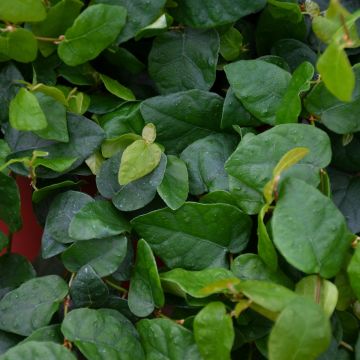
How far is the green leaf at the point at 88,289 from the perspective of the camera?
2.22 feet

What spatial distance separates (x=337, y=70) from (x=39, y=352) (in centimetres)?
41

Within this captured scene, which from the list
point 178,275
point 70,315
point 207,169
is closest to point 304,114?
point 207,169

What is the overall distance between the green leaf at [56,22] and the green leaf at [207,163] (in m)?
0.21

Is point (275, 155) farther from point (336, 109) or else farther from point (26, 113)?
point (26, 113)

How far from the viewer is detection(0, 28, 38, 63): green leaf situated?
0.71 metres

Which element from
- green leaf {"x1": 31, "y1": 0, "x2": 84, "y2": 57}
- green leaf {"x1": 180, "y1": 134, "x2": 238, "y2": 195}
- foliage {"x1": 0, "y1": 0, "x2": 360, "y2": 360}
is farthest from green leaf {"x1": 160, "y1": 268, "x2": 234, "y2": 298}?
green leaf {"x1": 31, "y1": 0, "x2": 84, "y2": 57}

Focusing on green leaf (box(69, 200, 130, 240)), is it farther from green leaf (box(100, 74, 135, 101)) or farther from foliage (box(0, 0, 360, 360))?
green leaf (box(100, 74, 135, 101))

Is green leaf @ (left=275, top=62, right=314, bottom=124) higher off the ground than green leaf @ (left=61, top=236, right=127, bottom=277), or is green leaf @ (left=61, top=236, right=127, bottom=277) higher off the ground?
green leaf @ (left=275, top=62, right=314, bottom=124)

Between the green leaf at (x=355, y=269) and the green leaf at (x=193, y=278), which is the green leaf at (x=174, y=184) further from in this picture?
the green leaf at (x=355, y=269)

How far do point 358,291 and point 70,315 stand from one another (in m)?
0.30

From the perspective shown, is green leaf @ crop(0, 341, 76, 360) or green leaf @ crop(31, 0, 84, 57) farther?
green leaf @ crop(31, 0, 84, 57)

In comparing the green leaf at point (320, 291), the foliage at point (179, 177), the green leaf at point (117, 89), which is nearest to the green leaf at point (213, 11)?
the foliage at point (179, 177)

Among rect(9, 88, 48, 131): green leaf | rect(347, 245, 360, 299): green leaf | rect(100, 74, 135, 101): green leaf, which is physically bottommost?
rect(347, 245, 360, 299): green leaf

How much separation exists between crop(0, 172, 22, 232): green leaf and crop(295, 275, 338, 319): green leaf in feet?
1.14
